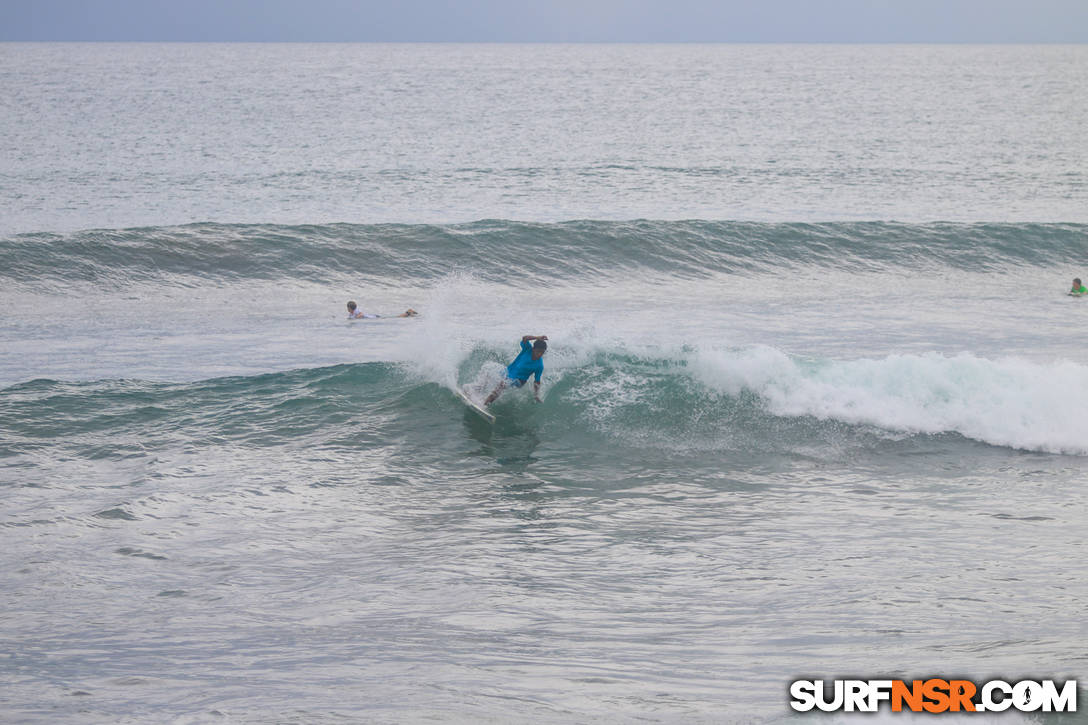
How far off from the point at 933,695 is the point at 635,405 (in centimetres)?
797

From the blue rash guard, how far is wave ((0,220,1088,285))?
461 inches

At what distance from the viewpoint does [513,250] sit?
87.4 feet

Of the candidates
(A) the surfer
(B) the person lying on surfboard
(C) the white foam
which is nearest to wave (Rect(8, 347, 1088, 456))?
(C) the white foam

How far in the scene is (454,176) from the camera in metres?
40.4

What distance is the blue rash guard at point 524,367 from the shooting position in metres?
13.4

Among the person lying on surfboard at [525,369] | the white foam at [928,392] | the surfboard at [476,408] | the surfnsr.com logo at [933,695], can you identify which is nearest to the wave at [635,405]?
the white foam at [928,392]

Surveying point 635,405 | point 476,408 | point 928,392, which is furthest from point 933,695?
point 476,408

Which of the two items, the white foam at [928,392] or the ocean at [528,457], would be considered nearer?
the ocean at [528,457]

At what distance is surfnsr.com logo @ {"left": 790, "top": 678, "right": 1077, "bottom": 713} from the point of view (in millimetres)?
5906

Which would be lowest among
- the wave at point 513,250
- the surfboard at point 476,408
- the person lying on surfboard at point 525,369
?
the surfboard at point 476,408

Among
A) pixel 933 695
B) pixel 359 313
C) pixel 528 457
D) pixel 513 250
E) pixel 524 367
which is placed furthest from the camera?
pixel 513 250

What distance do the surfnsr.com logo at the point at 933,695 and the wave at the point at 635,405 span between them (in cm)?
618

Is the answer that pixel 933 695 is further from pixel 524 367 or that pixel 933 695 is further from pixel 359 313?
pixel 359 313

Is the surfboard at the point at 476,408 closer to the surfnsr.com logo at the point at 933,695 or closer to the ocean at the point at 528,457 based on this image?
the ocean at the point at 528,457
